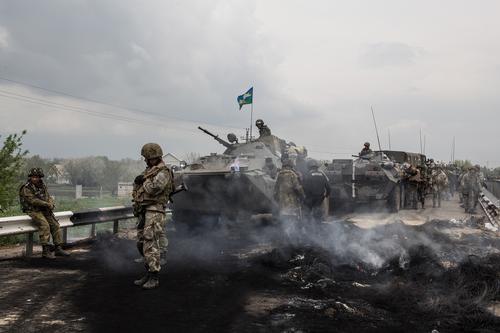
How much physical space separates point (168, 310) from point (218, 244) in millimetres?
5342

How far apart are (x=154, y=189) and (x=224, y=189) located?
5209 millimetres

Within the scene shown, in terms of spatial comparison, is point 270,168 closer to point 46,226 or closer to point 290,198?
point 290,198

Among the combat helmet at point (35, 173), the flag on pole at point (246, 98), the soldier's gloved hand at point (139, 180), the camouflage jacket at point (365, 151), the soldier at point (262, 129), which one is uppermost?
the flag on pole at point (246, 98)

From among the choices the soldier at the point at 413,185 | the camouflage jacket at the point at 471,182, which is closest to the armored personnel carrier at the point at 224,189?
the soldier at the point at 413,185

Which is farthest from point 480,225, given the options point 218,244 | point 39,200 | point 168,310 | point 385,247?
point 39,200

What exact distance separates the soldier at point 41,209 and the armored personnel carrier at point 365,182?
9.06 meters

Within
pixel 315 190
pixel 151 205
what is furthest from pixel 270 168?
pixel 151 205

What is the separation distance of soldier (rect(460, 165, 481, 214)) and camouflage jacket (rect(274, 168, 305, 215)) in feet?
26.4

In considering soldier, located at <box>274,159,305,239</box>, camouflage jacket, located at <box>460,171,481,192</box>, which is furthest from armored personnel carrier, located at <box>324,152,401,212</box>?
soldier, located at <box>274,159,305,239</box>

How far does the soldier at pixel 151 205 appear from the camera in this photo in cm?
609

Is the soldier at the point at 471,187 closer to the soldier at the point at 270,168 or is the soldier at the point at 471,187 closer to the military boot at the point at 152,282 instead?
the soldier at the point at 270,168

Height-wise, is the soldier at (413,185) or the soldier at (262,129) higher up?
the soldier at (262,129)

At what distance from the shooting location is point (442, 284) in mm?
5723

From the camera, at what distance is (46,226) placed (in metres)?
8.28
